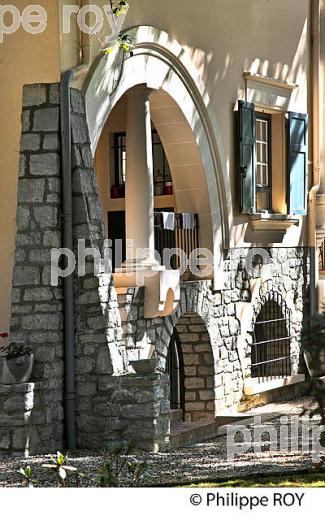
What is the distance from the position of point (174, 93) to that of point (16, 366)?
456 centimetres

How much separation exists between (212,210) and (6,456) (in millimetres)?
5276

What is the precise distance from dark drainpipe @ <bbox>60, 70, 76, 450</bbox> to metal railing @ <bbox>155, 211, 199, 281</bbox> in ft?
8.53

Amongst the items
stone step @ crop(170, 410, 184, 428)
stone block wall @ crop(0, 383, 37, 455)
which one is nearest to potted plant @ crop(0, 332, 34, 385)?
stone block wall @ crop(0, 383, 37, 455)

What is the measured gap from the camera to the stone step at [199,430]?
13.4 m

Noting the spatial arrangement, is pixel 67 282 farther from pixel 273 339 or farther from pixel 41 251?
pixel 273 339

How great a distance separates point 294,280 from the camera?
17.5 metres

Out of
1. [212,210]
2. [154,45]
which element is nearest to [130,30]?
[154,45]

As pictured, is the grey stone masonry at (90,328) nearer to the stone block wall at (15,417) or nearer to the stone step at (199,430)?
the stone block wall at (15,417)

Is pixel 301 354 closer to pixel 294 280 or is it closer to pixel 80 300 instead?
pixel 294 280

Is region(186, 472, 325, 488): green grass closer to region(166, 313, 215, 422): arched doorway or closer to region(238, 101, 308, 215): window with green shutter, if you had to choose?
region(166, 313, 215, 422): arched doorway

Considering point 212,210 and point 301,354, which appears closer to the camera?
point 212,210

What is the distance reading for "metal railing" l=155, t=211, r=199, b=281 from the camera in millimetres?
13977

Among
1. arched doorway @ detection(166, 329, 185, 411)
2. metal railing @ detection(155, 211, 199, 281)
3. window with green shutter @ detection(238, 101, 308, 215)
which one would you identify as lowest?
arched doorway @ detection(166, 329, 185, 411)

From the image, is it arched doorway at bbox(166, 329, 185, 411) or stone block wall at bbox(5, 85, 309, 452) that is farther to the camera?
arched doorway at bbox(166, 329, 185, 411)
